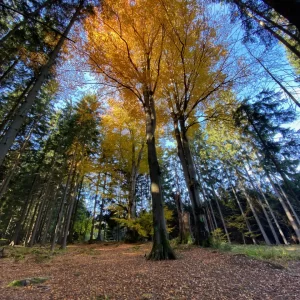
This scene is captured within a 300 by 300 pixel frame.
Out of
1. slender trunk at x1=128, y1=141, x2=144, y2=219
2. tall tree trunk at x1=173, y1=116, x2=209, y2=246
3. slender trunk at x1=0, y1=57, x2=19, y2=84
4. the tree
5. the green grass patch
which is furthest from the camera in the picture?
slender trunk at x1=128, y1=141, x2=144, y2=219

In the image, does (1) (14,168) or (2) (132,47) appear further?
(1) (14,168)

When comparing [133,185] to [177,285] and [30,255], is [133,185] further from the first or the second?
[177,285]

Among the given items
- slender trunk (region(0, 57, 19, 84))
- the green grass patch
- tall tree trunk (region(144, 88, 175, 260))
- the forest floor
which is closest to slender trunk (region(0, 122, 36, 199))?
the green grass patch

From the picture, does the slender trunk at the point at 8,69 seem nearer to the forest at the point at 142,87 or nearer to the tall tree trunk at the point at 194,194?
the forest at the point at 142,87

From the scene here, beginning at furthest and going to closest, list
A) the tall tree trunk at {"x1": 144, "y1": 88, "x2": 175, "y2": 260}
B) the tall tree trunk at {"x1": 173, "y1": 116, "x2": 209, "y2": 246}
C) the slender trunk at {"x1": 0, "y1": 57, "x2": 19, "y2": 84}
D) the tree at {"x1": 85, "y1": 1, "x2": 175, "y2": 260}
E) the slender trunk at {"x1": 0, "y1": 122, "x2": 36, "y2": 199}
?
the slender trunk at {"x1": 0, "y1": 122, "x2": 36, "y2": 199}, the slender trunk at {"x1": 0, "y1": 57, "x2": 19, "y2": 84}, the tall tree trunk at {"x1": 173, "y1": 116, "x2": 209, "y2": 246}, the tree at {"x1": 85, "y1": 1, "x2": 175, "y2": 260}, the tall tree trunk at {"x1": 144, "y1": 88, "x2": 175, "y2": 260}

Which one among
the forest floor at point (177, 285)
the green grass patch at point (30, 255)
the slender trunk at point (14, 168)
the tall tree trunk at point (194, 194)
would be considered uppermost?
the slender trunk at point (14, 168)

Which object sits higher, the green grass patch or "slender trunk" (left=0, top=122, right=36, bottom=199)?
"slender trunk" (left=0, top=122, right=36, bottom=199)

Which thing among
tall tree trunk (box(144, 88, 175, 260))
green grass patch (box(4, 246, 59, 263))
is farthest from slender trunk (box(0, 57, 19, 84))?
green grass patch (box(4, 246, 59, 263))

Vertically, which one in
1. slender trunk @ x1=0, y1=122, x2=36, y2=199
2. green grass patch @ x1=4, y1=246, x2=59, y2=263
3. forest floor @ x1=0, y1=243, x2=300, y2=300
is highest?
slender trunk @ x1=0, y1=122, x2=36, y2=199

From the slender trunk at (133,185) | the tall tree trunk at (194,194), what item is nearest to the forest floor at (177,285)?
the tall tree trunk at (194,194)

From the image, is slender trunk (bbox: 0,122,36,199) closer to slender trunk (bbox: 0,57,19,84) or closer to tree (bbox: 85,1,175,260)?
slender trunk (bbox: 0,57,19,84)

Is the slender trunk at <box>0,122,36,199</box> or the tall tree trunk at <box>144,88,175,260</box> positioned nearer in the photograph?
the tall tree trunk at <box>144,88,175,260</box>

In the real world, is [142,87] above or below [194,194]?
above

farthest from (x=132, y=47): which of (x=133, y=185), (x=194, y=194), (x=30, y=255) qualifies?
(x=30, y=255)
